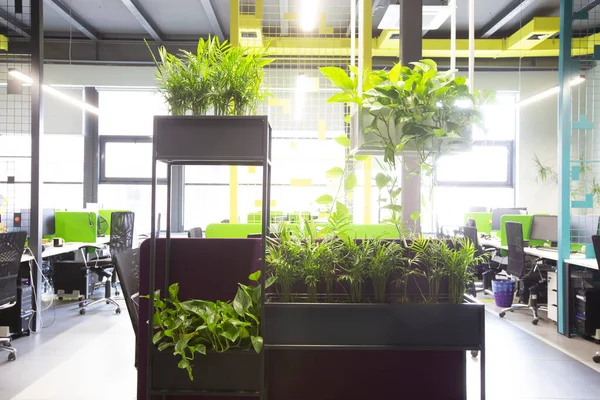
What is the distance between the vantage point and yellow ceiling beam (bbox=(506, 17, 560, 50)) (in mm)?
7008

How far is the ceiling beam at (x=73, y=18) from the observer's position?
7.23 meters

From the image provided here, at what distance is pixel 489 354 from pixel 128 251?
3.02 meters

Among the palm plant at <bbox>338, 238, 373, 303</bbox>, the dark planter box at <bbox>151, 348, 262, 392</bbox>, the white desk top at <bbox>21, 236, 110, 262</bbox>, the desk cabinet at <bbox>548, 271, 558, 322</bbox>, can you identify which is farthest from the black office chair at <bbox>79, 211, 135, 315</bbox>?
the desk cabinet at <bbox>548, 271, 558, 322</bbox>

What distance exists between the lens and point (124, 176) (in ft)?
30.2

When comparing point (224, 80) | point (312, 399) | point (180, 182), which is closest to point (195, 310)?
point (312, 399)

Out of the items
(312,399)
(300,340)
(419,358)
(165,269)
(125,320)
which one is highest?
(165,269)

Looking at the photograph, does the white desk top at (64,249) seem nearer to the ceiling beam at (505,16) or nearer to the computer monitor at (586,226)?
the computer monitor at (586,226)

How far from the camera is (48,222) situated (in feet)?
20.1

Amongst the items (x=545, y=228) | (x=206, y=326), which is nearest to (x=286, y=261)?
(x=206, y=326)

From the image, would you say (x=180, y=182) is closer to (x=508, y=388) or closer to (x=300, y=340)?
(x=508, y=388)

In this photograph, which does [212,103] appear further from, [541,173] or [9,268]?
[541,173]

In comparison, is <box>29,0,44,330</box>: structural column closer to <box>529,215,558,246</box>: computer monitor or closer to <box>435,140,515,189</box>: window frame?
<box>529,215,558,246</box>: computer monitor

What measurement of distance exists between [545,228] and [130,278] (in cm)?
551

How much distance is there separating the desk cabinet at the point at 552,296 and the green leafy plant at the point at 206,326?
4222mm
